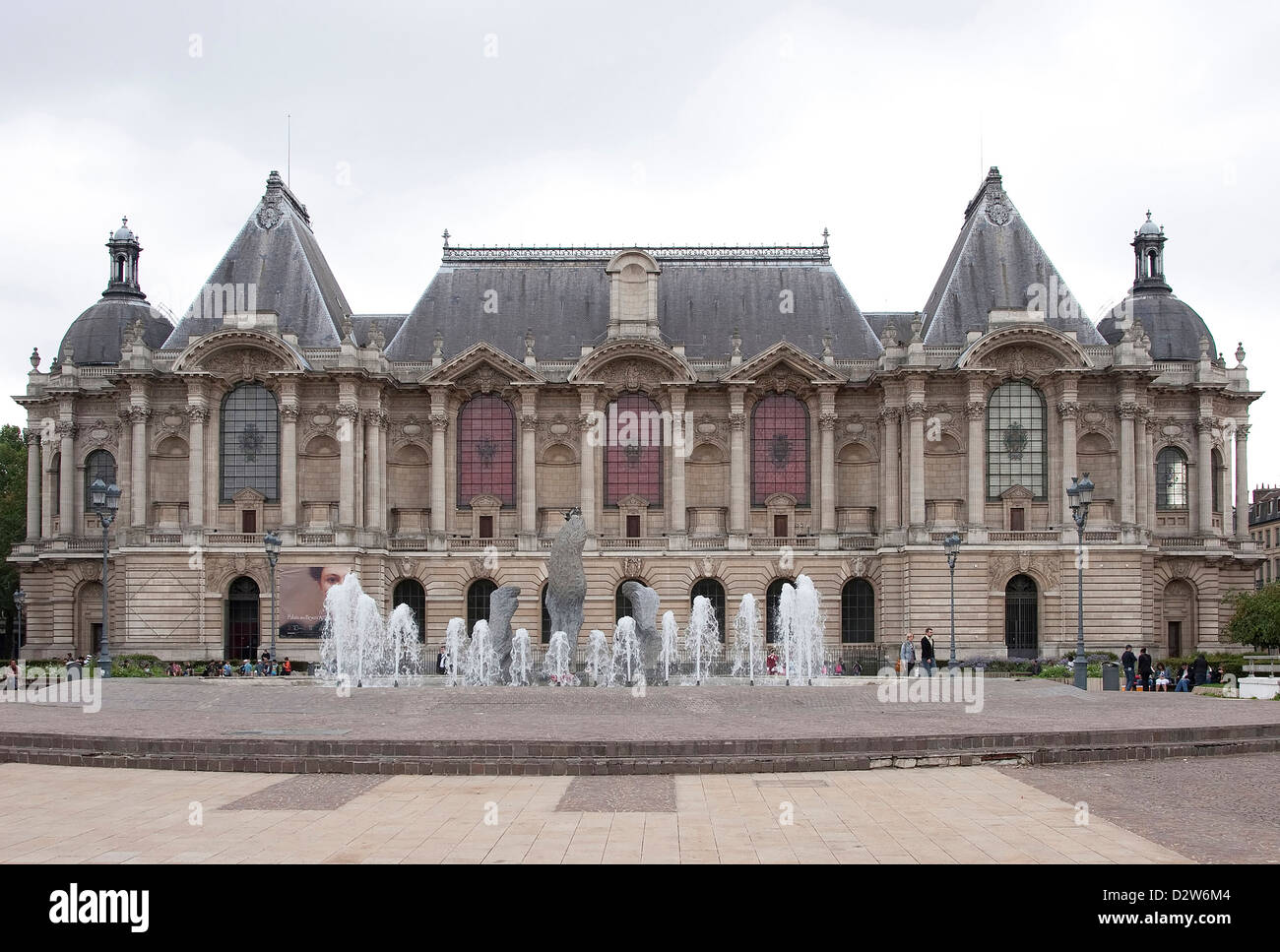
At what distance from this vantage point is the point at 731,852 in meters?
14.0

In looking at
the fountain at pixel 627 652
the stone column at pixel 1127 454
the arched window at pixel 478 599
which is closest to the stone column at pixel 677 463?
the arched window at pixel 478 599

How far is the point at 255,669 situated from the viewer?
2037 inches

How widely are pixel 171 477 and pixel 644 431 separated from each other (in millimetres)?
21419

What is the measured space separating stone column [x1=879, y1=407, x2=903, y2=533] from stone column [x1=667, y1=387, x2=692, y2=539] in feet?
29.4

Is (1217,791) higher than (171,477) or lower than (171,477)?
lower

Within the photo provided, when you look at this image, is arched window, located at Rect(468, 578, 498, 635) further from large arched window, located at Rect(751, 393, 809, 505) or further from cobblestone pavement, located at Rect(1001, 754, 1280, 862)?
cobblestone pavement, located at Rect(1001, 754, 1280, 862)

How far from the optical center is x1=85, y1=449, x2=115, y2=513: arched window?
65.4 m

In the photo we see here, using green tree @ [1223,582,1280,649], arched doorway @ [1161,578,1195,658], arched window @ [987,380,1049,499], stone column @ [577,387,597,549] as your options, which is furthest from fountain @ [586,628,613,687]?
arched doorway @ [1161,578,1195,658]

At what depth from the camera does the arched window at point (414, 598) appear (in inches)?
2450

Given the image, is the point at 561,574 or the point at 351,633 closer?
the point at 561,574

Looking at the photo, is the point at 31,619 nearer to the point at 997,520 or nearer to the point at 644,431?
the point at 644,431

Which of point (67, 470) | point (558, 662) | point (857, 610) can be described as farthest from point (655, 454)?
point (67, 470)

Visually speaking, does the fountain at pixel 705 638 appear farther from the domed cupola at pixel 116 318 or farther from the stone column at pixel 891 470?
the domed cupola at pixel 116 318
